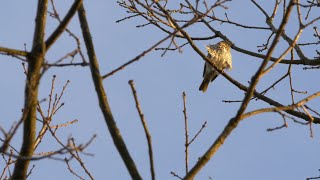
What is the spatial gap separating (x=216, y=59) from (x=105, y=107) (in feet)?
24.2

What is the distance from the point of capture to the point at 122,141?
2.73 m

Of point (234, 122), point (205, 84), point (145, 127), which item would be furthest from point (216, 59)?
point (145, 127)

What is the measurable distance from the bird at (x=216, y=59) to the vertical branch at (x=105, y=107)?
22.9ft

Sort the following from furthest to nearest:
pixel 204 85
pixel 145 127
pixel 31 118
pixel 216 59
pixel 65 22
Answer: pixel 204 85 → pixel 216 59 → pixel 31 118 → pixel 65 22 → pixel 145 127

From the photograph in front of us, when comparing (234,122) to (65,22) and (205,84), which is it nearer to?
(65,22)

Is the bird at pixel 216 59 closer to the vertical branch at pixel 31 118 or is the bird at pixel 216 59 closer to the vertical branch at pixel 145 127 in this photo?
the vertical branch at pixel 31 118

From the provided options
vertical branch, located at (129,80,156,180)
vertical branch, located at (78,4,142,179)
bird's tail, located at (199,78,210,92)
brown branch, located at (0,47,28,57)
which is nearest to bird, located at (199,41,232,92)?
bird's tail, located at (199,78,210,92)

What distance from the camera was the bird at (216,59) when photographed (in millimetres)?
10039

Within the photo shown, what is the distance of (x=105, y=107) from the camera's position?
281 centimetres

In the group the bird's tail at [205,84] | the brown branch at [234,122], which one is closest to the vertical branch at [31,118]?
the brown branch at [234,122]

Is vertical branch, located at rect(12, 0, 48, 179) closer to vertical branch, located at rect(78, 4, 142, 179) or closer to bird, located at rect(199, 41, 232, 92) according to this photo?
vertical branch, located at rect(78, 4, 142, 179)

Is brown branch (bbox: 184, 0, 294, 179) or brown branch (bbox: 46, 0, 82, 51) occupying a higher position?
brown branch (bbox: 46, 0, 82, 51)

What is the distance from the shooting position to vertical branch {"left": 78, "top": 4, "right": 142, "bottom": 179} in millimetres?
2674

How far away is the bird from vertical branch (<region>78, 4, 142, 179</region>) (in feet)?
22.9
